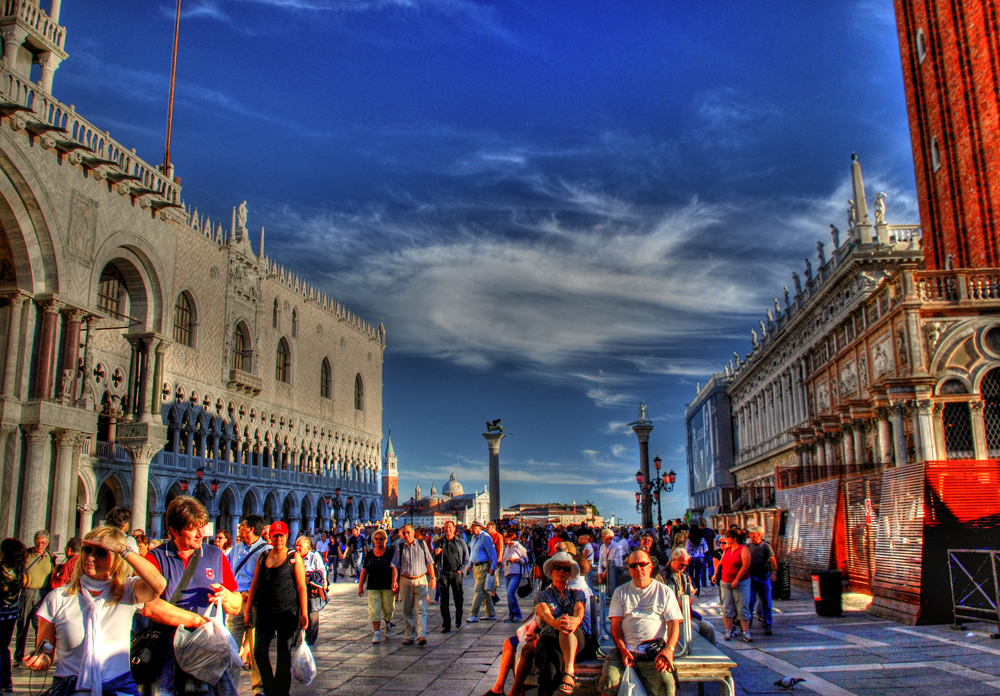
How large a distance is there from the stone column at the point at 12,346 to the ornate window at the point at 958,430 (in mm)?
23677

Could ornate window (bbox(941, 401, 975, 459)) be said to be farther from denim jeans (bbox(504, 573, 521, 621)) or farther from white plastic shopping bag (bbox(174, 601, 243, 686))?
white plastic shopping bag (bbox(174, 601, 243, 686))

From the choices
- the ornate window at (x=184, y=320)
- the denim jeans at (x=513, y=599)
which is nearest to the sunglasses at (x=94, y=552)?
the denim jeans at (x=513, y=599)

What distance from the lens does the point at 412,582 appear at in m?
9.95

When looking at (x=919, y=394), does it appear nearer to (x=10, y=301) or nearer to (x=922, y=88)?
(x=922, y=88)

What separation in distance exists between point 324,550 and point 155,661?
1903cm

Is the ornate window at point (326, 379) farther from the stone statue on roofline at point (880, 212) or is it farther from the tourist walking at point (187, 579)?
the tourist walking at point (187, 579)

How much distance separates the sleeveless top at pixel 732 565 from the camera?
996cm

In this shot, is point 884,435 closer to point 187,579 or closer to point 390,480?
point 187,579

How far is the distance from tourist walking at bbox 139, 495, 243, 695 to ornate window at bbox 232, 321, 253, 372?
3536cm

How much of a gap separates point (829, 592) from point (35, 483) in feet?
63.2

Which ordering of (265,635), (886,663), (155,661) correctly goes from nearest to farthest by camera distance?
1. (155,661)
2. (265,635)
3. (886,663)

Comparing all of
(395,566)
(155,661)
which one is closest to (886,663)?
(395,566)

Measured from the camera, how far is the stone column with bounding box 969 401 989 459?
18094 mm

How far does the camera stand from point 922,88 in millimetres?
28172
